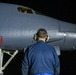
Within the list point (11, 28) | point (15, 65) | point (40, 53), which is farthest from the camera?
point (15, 65)

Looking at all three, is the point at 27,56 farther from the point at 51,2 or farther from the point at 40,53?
the point at 51,2

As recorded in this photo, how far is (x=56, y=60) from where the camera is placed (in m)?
A: 4.80

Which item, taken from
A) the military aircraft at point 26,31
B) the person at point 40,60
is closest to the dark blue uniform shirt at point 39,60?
the person at point 40,60

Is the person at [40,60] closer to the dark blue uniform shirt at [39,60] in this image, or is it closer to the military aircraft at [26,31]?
the dark blue uniform shirt at [39,60]

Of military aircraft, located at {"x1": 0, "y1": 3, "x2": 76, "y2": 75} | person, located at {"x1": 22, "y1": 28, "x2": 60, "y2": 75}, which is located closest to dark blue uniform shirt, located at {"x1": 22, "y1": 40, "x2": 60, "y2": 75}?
person, located at {"x1": 22, "y1": 28, "x2": 60, "y2": 75}

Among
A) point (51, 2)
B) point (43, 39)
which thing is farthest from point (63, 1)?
point (43, 39)

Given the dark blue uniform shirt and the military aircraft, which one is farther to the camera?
the military aircraft

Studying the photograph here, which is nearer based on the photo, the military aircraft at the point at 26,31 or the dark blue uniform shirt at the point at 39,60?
the dark blue uniform shirt at the point at 39,60

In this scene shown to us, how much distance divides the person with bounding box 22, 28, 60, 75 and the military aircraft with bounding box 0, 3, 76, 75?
303 centimetres

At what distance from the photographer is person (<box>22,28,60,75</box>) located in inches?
186

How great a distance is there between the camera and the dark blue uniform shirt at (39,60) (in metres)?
4.72

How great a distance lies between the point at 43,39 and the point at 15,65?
367 inches

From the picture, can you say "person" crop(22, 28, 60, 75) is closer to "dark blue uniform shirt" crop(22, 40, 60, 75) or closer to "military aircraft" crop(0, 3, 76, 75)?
"dark blue uniform shirt" crop(22, 40, 60, 75)

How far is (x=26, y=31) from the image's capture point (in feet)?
26.0
